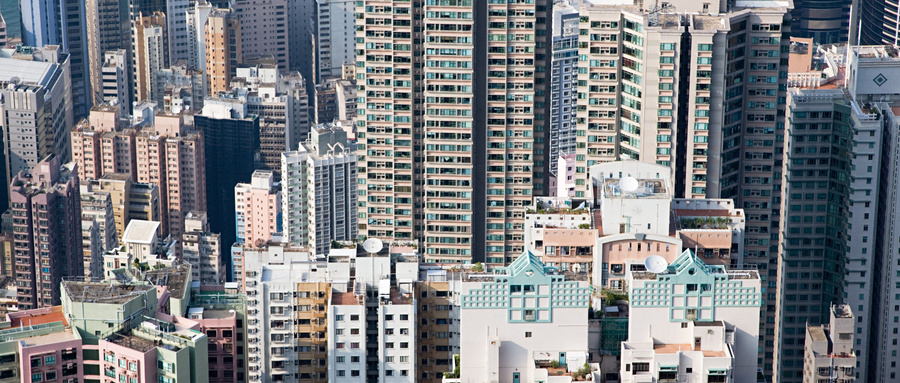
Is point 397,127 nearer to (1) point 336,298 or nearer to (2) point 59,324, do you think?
(1) point 336,298

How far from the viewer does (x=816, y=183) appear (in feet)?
561

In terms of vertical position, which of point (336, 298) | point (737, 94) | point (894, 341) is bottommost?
point (894, 341)

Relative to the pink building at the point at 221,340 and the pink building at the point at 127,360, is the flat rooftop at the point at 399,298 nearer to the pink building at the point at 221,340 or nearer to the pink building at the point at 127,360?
the pink building at the point at 221,340

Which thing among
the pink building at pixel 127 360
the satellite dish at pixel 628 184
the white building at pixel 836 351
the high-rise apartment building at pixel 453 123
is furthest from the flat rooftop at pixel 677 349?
the high-rise apartment building at pixel 453 123

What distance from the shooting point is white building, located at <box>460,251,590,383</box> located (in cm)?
11981

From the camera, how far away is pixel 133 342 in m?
122

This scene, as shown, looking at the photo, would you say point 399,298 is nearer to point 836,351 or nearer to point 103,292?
point 103,292

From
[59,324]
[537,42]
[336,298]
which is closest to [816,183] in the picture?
[537,42]

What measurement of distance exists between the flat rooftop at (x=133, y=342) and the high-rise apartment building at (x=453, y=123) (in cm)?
6698

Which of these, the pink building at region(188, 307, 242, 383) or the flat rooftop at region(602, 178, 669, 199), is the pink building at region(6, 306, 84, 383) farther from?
the flat rooftop at region(602, 178, 669, 199)

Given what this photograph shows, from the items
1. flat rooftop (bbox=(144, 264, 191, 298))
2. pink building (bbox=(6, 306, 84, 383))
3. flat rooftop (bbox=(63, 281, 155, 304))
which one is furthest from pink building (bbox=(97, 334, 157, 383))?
flat rooftop (bbox=(144, 264, 191, 298))

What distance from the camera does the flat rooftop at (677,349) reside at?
11854 cm

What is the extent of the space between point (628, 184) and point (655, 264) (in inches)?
451

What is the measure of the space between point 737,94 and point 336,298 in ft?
160
